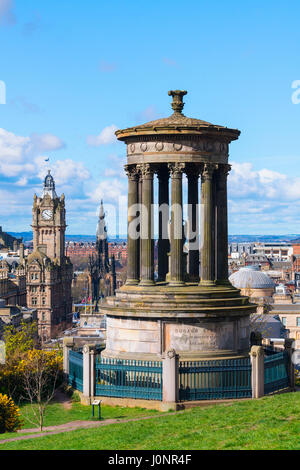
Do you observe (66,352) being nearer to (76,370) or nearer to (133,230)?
(76,370)

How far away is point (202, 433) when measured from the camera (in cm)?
2609

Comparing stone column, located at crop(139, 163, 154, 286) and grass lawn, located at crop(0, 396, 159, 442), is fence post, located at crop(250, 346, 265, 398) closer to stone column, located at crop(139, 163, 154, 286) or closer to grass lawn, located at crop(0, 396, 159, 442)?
grass lawn, located at crop(0, 396, 159, 442)

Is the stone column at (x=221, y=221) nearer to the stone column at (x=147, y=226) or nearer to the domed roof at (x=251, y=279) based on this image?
the stone column at (x=147, y=226)

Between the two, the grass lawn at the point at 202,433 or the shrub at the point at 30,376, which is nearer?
the grass lawn at the point at 202,433

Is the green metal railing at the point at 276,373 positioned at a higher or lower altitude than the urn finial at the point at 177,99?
lower

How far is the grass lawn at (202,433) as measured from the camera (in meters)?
24.2

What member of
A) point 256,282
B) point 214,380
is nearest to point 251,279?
point 256,282

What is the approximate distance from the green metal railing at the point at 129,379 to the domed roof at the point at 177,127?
9.89 meters

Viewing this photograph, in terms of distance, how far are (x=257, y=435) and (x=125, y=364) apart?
36.8 ft

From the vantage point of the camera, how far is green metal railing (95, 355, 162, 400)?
34194 mm

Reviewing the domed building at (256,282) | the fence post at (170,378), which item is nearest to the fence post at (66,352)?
the fence post at (170,378)

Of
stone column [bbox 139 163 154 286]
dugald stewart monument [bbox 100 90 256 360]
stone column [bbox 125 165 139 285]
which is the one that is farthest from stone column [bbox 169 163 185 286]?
stone column [bbox 125 165 139 285]

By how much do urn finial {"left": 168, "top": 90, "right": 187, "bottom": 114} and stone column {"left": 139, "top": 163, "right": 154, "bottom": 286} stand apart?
12.2 ft
